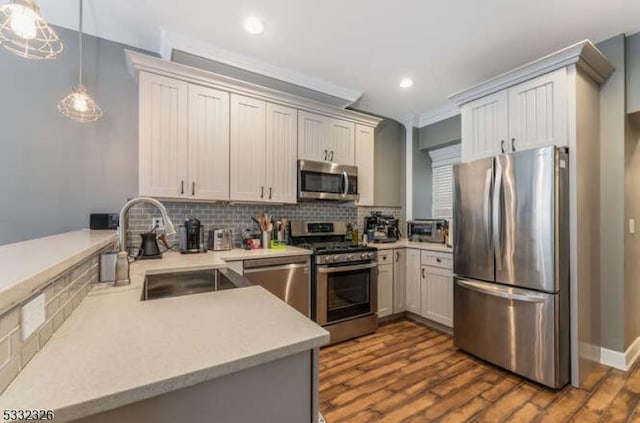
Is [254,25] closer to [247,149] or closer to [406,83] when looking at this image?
[247,149]

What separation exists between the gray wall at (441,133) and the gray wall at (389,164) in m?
0.32

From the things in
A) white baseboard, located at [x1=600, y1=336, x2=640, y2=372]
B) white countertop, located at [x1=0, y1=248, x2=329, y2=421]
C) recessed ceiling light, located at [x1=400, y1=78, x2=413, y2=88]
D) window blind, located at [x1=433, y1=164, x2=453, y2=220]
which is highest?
recessed ceiling light, located at [x1=400, y1=78, x2=413, y2=88]

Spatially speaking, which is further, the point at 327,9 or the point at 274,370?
the point at 327,9

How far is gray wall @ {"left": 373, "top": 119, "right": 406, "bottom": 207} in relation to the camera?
402 cm

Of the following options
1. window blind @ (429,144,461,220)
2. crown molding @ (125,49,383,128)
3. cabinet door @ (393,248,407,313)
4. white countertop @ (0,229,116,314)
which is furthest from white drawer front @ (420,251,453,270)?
white countertop @ (0,229,116,314)

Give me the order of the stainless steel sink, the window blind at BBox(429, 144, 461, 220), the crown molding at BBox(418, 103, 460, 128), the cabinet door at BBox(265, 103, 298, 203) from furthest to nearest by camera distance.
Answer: the window blind at BBox(429, 144, 461, 220), the crown molding at BBox(418, 103, 460, 128), the cabinet door at BBox(265, 103, 298, 203), the stainless steel sink

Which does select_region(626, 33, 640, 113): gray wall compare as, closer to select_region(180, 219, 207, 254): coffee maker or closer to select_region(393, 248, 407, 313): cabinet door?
select_region(393, 248, 407, 313): cabinet door

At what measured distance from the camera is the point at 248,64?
263cm

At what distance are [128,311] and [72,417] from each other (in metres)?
0.54

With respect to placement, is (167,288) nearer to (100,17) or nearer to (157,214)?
(157,214)

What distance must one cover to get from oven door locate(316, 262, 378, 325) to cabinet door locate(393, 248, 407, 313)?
38 centimetres

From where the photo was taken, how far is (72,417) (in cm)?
50

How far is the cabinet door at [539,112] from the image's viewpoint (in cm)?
215

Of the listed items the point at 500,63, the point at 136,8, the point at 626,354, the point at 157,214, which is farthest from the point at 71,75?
the point at 626,354
